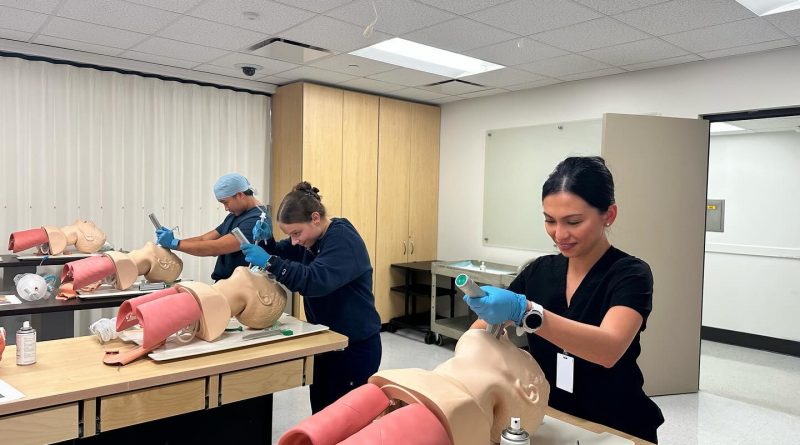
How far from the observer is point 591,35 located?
131 inches

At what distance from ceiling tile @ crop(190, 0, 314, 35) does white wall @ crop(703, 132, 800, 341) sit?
4648 millimetres

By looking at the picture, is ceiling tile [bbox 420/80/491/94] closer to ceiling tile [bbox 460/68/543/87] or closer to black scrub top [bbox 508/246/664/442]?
ceiling tile [bbox 460/68/543/87]

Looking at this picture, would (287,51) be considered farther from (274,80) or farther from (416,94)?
(416,94)

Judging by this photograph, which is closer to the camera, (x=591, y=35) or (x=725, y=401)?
(x=591, y=35)

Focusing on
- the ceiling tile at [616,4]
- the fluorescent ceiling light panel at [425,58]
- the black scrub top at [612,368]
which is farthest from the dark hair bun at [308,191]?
the fluorescent ceiling light panel at [425,58]

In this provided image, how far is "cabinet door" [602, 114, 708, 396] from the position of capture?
3684mm

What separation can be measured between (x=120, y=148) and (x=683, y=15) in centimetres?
419

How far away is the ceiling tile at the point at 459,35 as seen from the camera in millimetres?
3201

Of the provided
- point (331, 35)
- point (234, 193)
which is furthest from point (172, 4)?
point (234, 193)

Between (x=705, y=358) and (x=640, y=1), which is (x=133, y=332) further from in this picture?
(x=705, y=358)

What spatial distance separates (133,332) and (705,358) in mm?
4830

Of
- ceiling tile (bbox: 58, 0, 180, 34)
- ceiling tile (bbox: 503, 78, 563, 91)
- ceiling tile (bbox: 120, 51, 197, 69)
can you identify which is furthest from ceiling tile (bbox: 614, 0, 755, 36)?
ceiling tile (bbox: 120, 51, 197, 69)

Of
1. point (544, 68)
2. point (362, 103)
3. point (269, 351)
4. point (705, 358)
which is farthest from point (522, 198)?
point (269, 351)

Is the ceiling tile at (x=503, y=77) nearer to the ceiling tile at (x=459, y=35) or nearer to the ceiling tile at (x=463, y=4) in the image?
the ceiling tile at (x=459, y=35)
